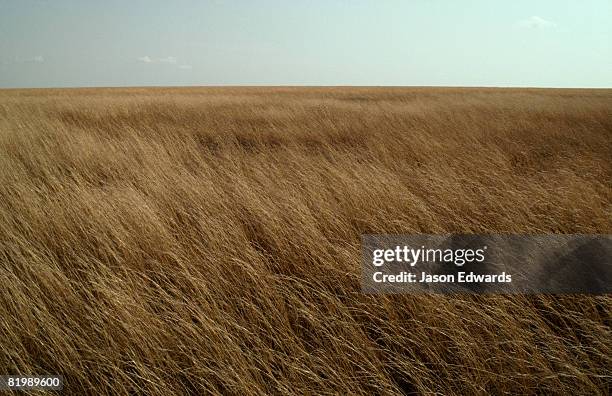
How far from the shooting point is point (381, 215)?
2965 mm

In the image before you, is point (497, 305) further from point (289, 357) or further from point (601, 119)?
point (601, 119)

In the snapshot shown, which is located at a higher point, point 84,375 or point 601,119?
point 601,119

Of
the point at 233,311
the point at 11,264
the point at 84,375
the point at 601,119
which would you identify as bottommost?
the point at 84,375

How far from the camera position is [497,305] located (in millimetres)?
1934

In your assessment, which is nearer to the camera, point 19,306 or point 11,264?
point 19,306

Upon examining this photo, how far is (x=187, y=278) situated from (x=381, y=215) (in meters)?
1.67

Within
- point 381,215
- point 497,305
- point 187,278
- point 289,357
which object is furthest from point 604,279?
point 187,278

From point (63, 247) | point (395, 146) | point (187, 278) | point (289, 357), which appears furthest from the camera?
point (395, 146)

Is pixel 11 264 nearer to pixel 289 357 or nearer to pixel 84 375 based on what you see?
pixel 84 375

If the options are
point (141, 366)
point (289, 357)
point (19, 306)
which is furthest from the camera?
point (19, 306)

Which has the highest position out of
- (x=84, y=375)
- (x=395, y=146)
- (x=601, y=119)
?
(x=601, y=119)

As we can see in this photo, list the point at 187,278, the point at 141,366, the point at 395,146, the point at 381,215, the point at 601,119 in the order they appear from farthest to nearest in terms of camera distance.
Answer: the point at 601,119 < the point at 395,146 < the point at 381,215 < the point at 187,278 < the point at 141,366

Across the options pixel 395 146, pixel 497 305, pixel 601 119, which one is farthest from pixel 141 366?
pixel 601 119

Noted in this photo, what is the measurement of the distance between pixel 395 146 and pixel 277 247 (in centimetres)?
433
